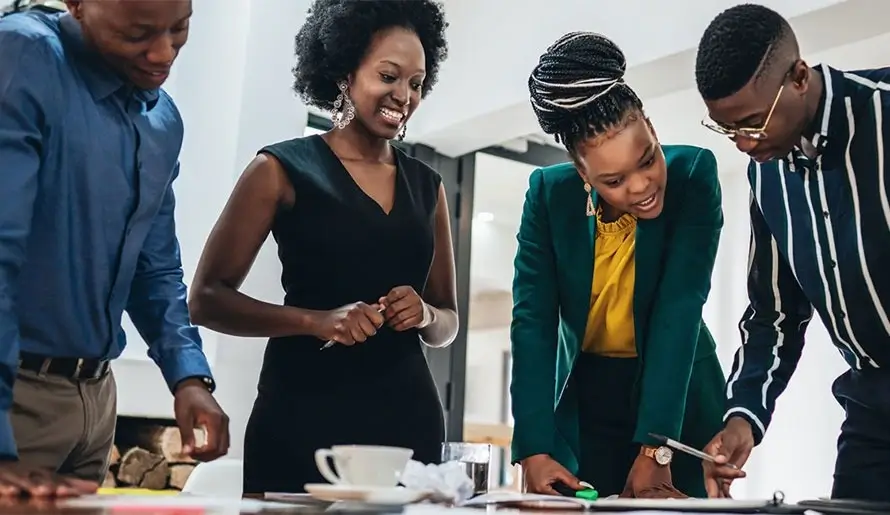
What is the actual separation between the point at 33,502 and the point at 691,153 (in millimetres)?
1129

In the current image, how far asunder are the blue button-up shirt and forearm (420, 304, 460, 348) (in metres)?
0.43

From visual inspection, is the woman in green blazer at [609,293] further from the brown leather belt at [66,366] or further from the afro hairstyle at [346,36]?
the brown leather belt at [66,366]

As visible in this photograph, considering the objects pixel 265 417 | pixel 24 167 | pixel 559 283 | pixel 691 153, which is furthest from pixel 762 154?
pixel 24 167

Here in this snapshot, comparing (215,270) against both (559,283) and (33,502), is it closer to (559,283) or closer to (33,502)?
(559,283)

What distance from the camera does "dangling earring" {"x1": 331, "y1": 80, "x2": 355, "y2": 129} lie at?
5.42 feet

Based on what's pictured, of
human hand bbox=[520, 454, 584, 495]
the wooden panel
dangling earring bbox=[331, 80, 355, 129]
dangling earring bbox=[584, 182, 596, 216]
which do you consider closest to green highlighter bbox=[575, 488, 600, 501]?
human hand bbox=[520, 454, 584, 495]

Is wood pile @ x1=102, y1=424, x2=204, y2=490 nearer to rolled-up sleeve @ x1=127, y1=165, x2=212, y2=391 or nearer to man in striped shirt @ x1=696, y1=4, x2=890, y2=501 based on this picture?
rolled-up sleeve @ x1=127, y1=165, x2=212, y2=391

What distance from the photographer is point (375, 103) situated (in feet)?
5.28

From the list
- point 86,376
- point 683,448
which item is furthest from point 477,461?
point 86,376

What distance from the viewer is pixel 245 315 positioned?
1.47 m

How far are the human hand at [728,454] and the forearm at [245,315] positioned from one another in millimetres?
607

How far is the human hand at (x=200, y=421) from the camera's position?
1.17 m

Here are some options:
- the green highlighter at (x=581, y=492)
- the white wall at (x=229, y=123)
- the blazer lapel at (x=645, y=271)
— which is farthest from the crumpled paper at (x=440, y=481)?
the white wall at (x=229, y=123)

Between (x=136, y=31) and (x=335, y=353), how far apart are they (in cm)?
58
